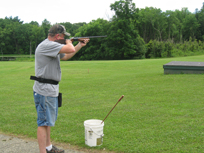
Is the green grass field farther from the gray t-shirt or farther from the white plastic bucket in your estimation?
the gray t-shirt

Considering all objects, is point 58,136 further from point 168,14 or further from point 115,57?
point 168,14

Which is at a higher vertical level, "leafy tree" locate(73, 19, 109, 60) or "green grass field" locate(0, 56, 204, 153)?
"leafy tree" locate(73, 19, 109, 60)

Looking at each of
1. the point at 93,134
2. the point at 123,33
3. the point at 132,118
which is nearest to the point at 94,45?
the point at 123,33

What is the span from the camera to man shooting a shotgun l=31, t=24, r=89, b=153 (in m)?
3.79

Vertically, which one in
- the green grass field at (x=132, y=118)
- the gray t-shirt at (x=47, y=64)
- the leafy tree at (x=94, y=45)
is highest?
the leafy tree at (x=94, y=45)

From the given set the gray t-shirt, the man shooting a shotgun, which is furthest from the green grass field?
the gray t-shirt

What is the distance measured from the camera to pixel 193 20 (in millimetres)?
95812

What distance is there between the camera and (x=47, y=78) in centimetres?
390

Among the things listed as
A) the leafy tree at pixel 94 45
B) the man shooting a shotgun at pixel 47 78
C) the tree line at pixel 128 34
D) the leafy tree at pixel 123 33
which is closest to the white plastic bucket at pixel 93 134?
the man shooting a shotgun at pixel 47 78

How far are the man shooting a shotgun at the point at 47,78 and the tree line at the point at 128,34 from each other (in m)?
→ 48.9

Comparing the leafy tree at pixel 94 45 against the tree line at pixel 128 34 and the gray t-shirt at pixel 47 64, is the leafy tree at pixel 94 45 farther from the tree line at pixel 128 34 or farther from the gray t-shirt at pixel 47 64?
the gray t-shirt at pixel 47 64

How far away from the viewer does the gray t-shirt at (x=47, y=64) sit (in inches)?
149

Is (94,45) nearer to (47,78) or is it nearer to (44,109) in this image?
(47,78)

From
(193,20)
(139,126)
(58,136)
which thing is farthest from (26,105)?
(193,20)
